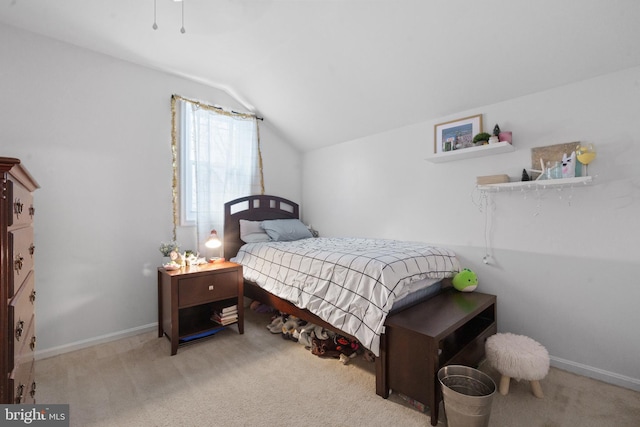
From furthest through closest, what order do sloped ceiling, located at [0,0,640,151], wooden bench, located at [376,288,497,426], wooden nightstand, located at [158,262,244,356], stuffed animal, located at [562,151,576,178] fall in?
wooden nightstand, located at [158,262,244,356] < stuffed animal, located at [562,151,576,178] < sloped ceiling, located at [0,0,640,151] < wooden bench, located at [376,288,497,426]

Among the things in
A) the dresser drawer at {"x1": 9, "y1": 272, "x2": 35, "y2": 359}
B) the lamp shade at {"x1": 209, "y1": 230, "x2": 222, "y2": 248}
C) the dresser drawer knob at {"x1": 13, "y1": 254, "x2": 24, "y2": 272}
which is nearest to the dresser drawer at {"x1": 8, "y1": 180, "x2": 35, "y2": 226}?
the dresser drawer knob at {"x1": 13, "y1": 254, "x2": 24, "y2": 272}

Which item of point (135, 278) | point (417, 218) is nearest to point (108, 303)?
point (135, 278)

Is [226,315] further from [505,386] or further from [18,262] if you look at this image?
[505,386]

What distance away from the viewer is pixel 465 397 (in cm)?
142

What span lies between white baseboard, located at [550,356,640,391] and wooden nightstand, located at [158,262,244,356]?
8.75ft

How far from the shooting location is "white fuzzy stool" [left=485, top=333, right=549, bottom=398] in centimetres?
177

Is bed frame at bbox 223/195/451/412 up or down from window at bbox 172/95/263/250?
down

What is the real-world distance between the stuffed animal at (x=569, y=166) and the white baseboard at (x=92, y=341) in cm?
382

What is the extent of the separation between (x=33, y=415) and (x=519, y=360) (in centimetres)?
254

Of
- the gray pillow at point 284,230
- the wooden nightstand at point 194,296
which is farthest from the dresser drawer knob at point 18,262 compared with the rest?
the gray pillow at point 284,230

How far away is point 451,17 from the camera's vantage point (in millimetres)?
2035

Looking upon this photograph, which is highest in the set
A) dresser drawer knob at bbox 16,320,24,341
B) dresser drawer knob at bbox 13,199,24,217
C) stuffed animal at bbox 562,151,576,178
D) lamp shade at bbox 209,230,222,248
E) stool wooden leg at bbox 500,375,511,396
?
stuffed animal at bbox 562,151,576,178

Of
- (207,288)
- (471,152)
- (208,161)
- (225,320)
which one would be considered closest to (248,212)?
(208,161)

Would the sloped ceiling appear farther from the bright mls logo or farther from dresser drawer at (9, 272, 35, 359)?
the bright mls logo
